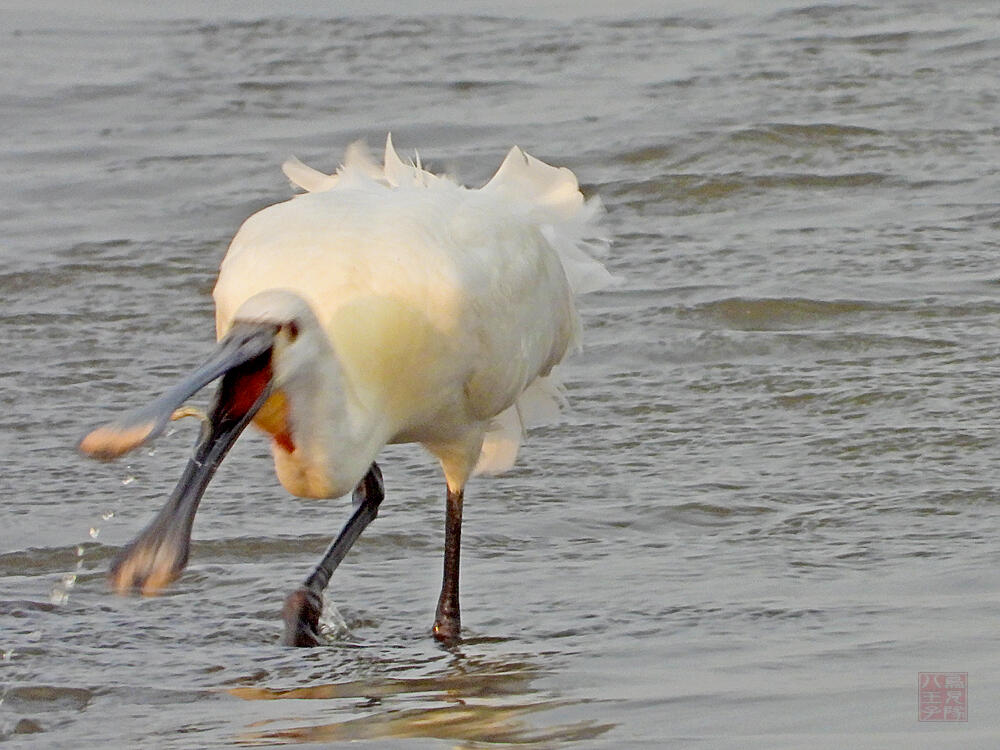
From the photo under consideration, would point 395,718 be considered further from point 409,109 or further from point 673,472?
point 409,109

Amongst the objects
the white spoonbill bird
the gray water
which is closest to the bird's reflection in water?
the gray water

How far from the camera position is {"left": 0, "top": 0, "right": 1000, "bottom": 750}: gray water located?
17.0 feet

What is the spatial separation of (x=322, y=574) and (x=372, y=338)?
103 cm

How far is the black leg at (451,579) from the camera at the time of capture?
593 centimetres

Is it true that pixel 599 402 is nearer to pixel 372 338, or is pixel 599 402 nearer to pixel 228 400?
pixel 372 338

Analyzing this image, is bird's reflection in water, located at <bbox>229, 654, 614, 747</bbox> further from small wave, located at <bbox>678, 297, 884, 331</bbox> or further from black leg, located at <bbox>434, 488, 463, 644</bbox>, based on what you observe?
small wave, located at <bbox>678, 297, 884, 331</bbox>

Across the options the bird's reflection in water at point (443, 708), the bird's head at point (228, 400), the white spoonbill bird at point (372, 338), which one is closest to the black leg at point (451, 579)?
the white spoonbill bird at point (372, 338)

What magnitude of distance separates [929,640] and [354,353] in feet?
5.07

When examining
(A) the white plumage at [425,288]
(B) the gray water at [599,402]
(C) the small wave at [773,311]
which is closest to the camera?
(B) the gray water at [599,402]

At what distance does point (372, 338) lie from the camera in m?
5.39

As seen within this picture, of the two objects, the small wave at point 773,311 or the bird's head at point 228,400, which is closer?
the bird's head at point 228,400

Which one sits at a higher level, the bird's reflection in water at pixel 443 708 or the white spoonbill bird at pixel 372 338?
the white spoonbill bird at pixel 372 338

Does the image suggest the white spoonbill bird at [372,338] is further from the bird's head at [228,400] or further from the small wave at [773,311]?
the small wave at [773,311]

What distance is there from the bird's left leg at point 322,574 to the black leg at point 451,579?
25 centimetres
